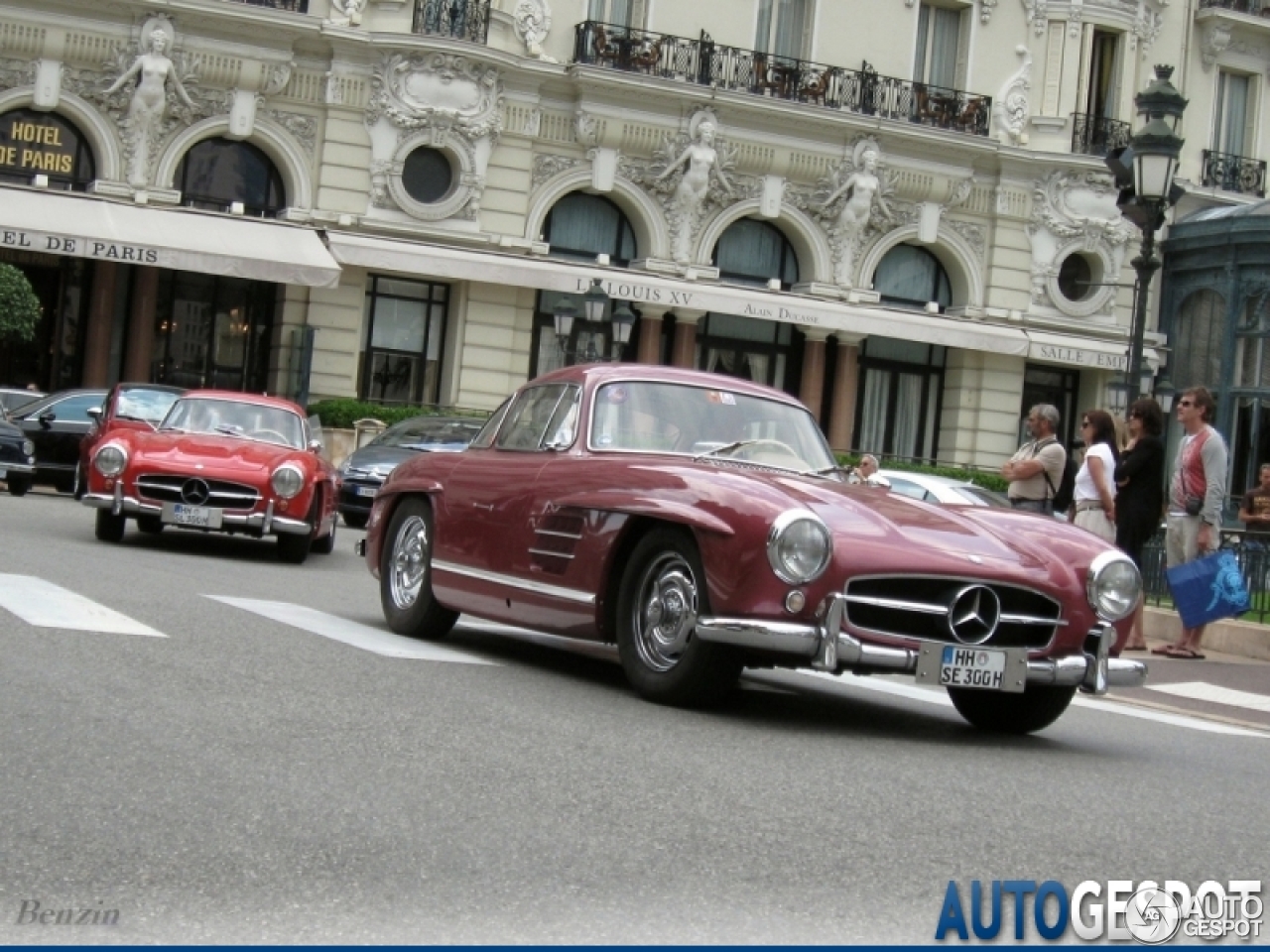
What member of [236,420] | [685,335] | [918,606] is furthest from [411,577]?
[685,335]

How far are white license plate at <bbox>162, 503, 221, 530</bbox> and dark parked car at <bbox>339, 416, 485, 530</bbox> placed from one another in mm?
7828

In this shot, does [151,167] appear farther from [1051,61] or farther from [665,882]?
[665,882]

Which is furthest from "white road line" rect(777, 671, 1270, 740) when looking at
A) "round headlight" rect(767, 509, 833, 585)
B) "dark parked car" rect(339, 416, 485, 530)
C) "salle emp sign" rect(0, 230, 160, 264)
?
"salle emp sign" rect(0, 230, 160, 264)

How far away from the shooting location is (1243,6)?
1708 inches

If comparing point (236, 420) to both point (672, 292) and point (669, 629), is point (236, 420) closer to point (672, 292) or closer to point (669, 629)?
point (669, 629)

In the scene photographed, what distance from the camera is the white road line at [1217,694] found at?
1293cm

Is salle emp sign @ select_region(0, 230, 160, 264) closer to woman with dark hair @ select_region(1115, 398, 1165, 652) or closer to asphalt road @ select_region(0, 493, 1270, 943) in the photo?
woman with dark hair @ select_region(1115, 398, 1165, 652)

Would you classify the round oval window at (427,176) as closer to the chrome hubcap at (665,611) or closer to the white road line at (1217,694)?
the white road line at (1217,694)

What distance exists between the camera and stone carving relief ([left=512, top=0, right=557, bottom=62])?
1432 inches

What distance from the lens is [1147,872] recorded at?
19.3 feet

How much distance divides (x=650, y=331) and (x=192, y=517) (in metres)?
22.4

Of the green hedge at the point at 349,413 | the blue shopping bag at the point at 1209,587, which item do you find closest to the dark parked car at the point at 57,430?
the green hedge at the point at 349,413

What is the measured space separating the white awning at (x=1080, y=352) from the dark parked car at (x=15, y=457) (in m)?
22.3

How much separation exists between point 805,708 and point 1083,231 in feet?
110
